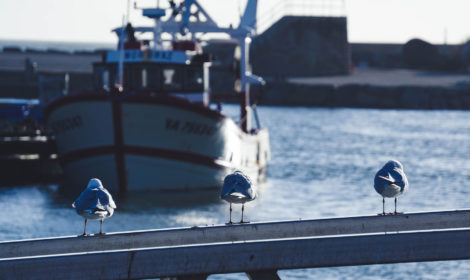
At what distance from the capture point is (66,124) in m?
32.2

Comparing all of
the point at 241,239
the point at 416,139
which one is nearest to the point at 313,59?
the point at 416,139

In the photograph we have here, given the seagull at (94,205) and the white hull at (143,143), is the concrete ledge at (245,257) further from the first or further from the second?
the white hull at (143,143)

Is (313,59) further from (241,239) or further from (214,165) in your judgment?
(241,239)

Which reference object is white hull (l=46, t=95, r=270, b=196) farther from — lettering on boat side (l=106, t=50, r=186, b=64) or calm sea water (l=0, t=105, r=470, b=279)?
lettering on boat side (l=106, t=50, r=186, b=64)

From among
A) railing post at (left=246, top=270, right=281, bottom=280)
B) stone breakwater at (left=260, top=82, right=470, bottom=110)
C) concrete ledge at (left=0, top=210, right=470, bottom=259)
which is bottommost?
stone breakwater at (left=260, top=82, right=470, bottom=110)

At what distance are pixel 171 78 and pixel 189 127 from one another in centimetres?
252

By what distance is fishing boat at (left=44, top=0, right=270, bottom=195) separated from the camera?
99.2 feet

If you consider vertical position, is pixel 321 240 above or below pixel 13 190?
above

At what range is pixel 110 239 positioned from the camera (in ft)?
32.8

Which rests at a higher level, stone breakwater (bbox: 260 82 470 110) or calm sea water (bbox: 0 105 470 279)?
calm sea water (bbox: 0 105 470 279)

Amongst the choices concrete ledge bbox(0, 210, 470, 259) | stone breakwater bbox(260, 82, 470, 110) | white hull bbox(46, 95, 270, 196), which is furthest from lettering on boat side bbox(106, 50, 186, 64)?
stone breakwater bbox(260, 82, 470, 110)

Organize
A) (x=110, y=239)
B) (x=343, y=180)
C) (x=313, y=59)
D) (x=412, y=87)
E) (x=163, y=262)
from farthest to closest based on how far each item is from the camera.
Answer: (x=313, y=59) < (x=412, y=87) < (x=343, y=180) < (x=110, y=239) < (x=163, y=262)

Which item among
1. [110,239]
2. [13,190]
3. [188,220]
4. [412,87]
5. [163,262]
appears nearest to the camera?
[163,262]

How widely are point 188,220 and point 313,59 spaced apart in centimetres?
9551
